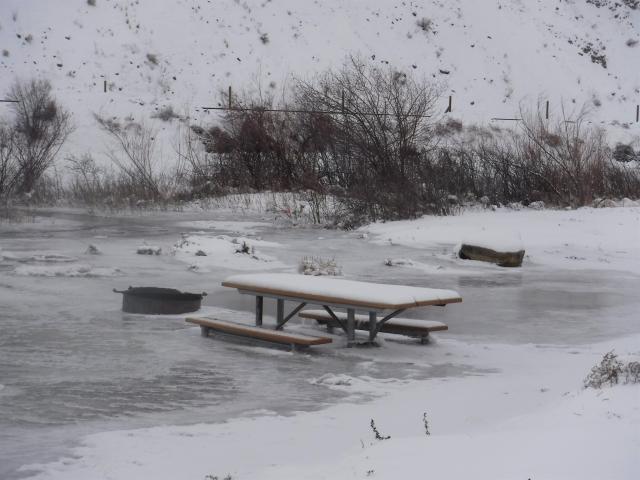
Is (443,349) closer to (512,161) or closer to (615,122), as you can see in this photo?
(512,161)

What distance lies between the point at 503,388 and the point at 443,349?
1665 millimetres

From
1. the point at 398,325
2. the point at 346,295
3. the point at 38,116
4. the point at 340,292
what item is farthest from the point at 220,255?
the point at 38,116

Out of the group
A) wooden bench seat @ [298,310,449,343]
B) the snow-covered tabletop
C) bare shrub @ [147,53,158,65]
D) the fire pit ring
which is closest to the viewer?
the snow-covered tabletop

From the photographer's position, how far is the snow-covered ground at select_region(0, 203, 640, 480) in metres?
5.13

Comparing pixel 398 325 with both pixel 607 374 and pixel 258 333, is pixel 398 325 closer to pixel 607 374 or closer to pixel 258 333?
pixel 258 333

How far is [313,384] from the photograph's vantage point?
758 centimetres

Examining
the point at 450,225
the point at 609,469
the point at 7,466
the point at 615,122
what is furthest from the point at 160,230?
the point at 615,122

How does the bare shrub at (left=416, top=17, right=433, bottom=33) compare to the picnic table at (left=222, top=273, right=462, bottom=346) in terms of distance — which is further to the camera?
the bare shrub at (left=416, top=17, right=433, bottom=33)

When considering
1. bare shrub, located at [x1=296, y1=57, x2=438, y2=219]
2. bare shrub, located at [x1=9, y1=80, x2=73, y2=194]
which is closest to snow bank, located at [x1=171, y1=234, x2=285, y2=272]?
bare shrub, located at [x1=296, y1=57, x2=438, y2=219]

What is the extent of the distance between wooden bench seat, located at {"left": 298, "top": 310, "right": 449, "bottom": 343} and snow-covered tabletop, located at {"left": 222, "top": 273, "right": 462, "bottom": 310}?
0.42 metres

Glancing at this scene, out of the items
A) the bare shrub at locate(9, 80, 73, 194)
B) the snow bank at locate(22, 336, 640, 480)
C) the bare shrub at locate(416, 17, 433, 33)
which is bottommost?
the snow bank at locate(22, 336, 640, 480)

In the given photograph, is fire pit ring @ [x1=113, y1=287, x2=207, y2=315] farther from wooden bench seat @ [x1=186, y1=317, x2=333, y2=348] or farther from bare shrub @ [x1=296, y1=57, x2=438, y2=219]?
bare shrub @ [x1=296, y1=57, x2=438, y2=219]

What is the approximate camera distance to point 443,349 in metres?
9.21

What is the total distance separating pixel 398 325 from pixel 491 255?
697cm
